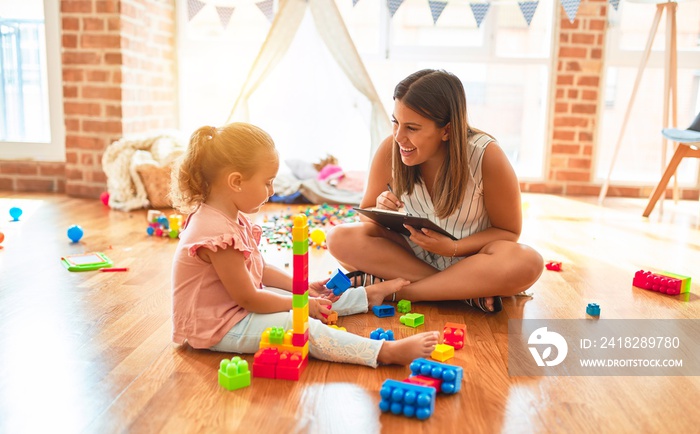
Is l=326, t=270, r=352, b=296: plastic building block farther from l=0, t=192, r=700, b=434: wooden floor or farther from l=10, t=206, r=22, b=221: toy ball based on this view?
l=10, t=206, r=22, b=221: toy ball

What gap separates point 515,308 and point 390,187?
1.75 feet

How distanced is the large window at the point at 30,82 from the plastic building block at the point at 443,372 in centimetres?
332

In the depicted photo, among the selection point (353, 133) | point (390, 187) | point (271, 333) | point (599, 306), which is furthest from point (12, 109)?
point (599, 306)

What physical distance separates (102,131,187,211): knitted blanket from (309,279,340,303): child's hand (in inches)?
73.3

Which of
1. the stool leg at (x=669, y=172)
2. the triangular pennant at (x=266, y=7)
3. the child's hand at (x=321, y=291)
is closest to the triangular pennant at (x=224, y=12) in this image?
the triangular pennant at (x=266, y=7)

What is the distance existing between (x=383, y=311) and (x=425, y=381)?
524mm

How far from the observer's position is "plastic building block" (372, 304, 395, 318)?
74.7 inches

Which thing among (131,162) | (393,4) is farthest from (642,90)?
(131,162)

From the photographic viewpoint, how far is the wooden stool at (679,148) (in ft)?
11.1

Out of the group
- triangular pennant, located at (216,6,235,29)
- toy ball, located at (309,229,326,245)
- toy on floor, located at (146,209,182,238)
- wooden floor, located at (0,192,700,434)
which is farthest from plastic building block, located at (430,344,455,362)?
triangular pennant, located at (216,6,235,29)

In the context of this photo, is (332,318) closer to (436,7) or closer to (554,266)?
(554,266)

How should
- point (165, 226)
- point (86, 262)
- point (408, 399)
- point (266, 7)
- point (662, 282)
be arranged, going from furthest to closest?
point (266, 7) < point (165, 226) < point (86, 262) < point (662, 282) < point (408, 399)

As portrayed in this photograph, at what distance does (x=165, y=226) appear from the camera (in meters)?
3.01

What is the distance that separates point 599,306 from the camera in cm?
202
